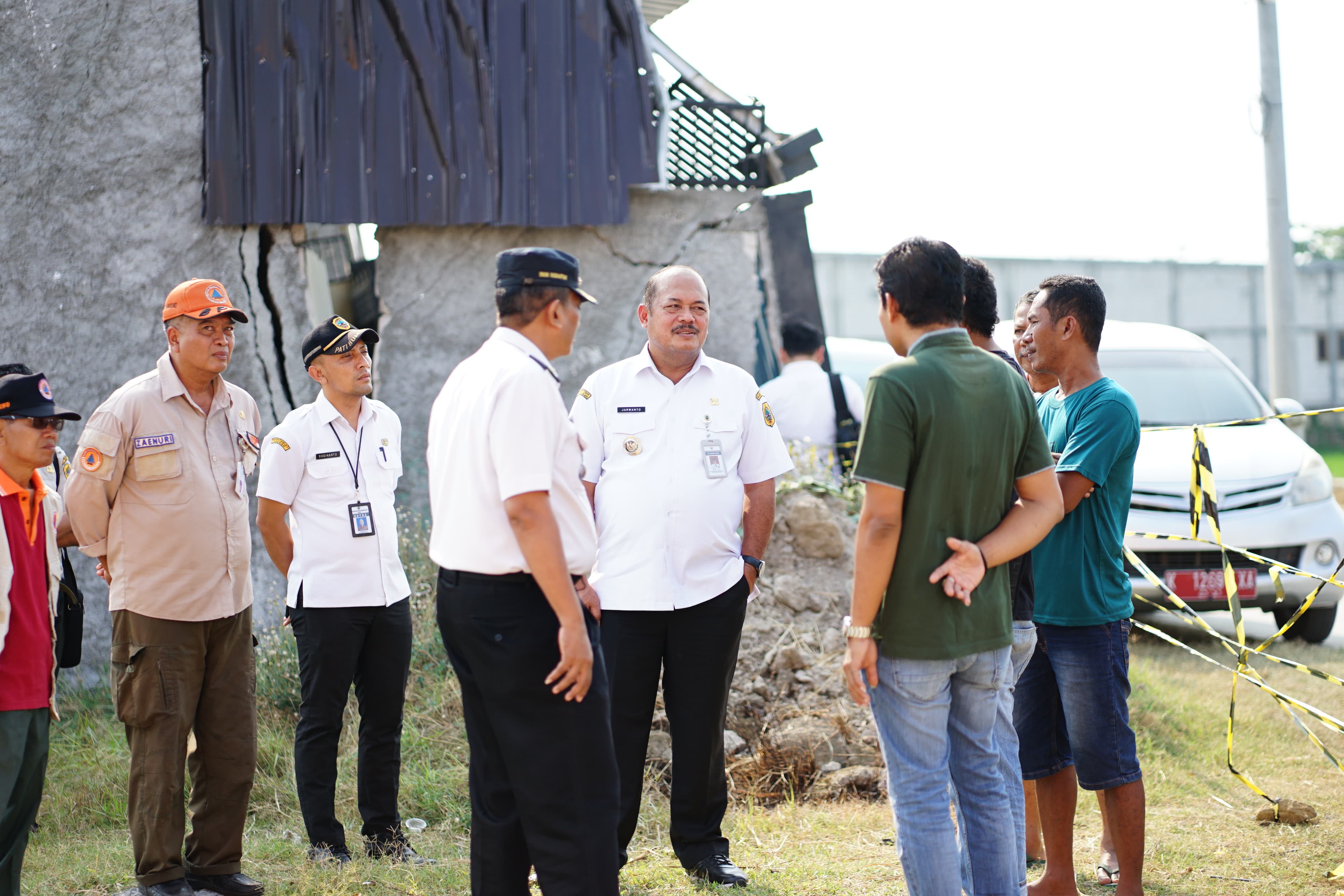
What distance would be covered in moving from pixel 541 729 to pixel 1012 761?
4.60 ft

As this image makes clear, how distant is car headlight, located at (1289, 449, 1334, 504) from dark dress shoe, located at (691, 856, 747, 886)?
516 centimetres

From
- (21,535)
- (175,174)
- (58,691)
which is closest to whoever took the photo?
(21,535)

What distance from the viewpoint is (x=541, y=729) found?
2.74 meters

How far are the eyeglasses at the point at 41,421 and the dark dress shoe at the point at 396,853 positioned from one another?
6.28ft

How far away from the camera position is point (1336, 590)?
691 cm

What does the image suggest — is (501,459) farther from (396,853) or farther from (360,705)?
(396,853)

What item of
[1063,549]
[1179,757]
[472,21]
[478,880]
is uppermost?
[472,21]

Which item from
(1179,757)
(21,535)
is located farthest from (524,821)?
(1179,757)

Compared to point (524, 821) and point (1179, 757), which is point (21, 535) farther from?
point (1179, 757)

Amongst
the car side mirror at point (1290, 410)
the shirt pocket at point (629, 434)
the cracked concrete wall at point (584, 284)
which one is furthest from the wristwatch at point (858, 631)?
the car side mirror at point (1290, 410)

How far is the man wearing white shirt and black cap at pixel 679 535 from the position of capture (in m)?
3.78

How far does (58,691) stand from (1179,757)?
5.98 metres

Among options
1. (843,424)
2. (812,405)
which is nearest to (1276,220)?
(843,424)

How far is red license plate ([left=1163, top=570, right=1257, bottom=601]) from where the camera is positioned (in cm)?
667
